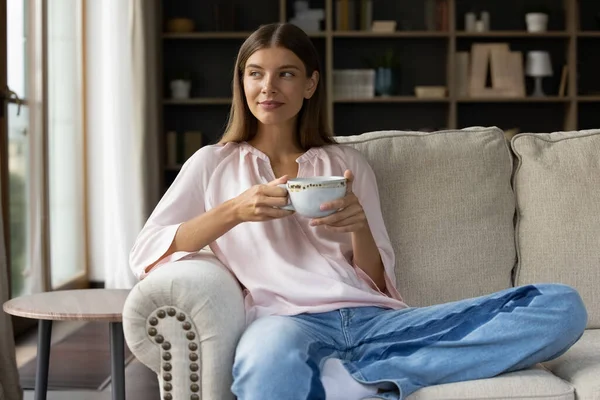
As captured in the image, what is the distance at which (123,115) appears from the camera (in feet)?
16.7

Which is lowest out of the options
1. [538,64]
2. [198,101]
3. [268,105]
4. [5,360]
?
[5,360]

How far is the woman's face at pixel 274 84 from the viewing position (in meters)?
2.16

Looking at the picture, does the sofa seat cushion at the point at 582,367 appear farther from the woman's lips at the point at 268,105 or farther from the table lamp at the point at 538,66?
the table lamp at the point at 538,66

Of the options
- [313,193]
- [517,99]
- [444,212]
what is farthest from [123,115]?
[313,193]

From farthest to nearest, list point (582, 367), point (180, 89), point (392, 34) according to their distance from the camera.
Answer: point (180, 89)
point (392, 34)
point (582, 367)

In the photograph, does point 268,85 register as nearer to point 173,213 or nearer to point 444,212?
point 173,213

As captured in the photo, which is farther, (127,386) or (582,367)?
(127,386)

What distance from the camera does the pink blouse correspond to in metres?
2.02

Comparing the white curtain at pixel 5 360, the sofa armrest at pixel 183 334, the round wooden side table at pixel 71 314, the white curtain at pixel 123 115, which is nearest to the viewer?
the sofa armrest at pixel 183 334

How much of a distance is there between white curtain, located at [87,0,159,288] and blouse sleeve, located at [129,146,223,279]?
292 cm

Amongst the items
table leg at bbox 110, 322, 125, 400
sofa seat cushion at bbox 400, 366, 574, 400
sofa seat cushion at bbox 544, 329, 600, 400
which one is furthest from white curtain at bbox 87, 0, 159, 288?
sofa seat cushion at bbox 400, 366, 574, 400

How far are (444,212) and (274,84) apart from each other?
0.59 m

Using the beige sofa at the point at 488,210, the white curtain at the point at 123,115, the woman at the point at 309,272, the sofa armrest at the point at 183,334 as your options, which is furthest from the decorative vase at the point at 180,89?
the sofa armrest at the point at 183,334

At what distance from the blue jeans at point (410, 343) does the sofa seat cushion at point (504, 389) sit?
24 millimetres
